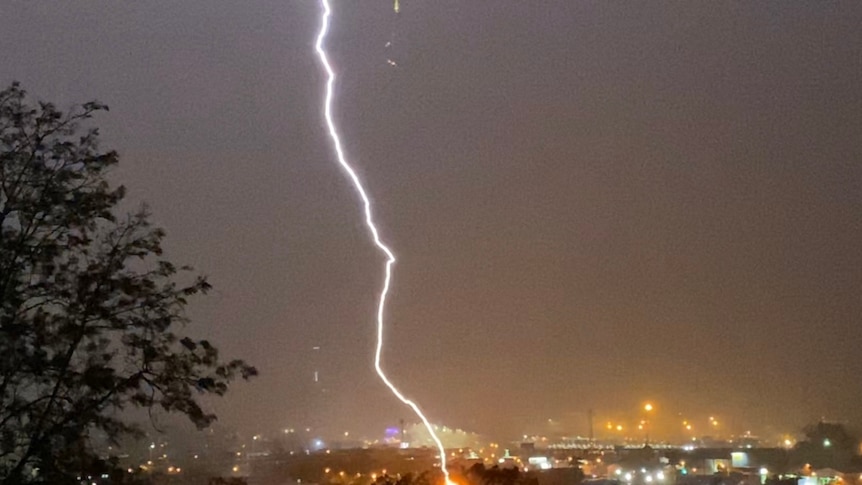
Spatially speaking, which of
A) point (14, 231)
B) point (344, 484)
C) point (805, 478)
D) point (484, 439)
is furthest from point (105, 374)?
point (484, 439)

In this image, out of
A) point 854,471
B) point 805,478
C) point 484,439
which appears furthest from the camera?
point 484,439

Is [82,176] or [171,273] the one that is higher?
[82,176]

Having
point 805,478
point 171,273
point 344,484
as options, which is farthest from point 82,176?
point 805,478

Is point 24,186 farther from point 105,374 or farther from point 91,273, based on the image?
point 105,374

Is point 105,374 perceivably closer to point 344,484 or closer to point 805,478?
point 344,484

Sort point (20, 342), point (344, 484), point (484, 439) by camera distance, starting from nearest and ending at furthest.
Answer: point (20, 342), point (344, 484), point (484, 439)

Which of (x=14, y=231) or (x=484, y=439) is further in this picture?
(x=484, y=439)

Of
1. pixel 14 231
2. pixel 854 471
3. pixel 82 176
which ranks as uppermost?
pixel 854 471

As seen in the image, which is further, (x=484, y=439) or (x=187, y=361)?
(x=484, y=439)

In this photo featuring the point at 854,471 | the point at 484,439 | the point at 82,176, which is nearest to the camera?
the point at 82,176
